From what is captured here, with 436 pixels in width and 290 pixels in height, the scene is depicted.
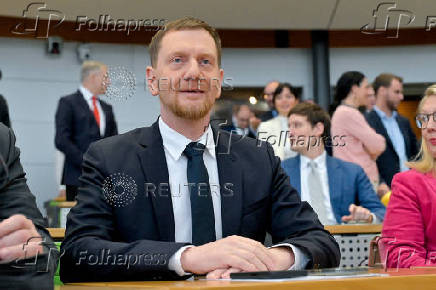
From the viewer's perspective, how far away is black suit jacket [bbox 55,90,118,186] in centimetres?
367

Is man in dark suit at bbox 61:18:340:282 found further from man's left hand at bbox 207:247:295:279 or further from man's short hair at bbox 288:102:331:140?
man's short hair at bbox 288:102:331:140

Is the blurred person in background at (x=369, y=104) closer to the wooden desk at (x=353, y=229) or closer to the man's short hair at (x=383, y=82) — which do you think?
the man's short hair at (x=383, y=82)

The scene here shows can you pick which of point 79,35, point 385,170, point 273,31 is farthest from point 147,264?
point 273,31

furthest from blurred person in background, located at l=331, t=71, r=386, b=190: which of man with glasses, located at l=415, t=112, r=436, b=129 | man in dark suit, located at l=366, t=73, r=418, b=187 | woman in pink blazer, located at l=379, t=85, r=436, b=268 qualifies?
woman in pink blazer, located at l=379, t=85, r=436, b=268

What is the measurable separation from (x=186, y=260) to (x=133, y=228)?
0.35 metres

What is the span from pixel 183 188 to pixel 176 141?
0.14 meters

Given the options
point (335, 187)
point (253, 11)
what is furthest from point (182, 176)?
point (253, 11)

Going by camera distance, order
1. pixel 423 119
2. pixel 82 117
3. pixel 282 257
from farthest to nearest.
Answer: pixel 82 117 < pixel 423 119 < pixel 282 257

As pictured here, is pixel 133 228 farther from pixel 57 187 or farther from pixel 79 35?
pixel 79 35

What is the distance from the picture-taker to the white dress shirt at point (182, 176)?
5.81ft

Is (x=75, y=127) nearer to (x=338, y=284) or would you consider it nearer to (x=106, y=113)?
(x=106, y=113)

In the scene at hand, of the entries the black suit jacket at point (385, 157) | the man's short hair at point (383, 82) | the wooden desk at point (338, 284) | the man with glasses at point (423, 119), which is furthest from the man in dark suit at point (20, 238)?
the man's short hair at point (383, 82)

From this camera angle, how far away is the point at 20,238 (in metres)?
1.25

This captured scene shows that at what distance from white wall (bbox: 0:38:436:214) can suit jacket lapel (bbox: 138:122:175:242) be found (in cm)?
391
